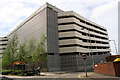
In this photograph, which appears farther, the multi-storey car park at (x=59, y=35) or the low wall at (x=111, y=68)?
the multi-storey car park at (x=59, y=35)

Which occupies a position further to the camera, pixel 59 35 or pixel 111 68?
pixel 59 35

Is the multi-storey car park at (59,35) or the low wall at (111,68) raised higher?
the multi-storey car park at (59,35)

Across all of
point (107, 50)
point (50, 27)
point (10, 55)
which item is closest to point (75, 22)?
point (50, 27)

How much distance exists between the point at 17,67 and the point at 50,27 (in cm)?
2074

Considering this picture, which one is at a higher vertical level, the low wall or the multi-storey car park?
the multi-storey car park

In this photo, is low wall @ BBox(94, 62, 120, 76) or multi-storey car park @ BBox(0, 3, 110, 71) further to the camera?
multi-storey car park @ BBox(0, 3, 110, 71)

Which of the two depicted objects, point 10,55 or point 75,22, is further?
point 75,22

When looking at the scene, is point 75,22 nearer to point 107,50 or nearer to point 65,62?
point 65,62

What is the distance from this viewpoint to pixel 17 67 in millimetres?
42219

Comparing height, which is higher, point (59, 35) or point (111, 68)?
point (59, 35)

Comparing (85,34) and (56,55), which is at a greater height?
(85,34)

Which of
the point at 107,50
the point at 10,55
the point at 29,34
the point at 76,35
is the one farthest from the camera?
the point at 107,50

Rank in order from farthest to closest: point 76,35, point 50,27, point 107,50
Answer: point 107,50, point 76,35, point 50,27

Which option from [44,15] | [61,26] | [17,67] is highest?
[44,15]
